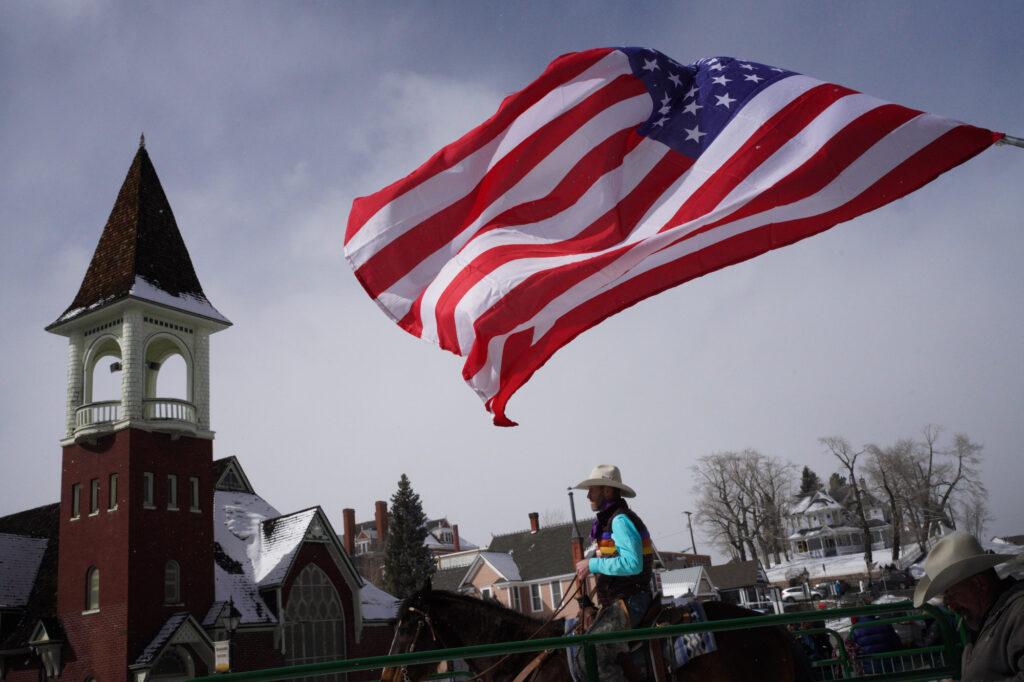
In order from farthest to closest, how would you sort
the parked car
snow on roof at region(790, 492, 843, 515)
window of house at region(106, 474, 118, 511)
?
snow on roof at region(790, 492, 843, 515) → the parked car → window of house at region(106, 474, 118, 511)

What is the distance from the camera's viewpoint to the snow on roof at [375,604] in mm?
38906

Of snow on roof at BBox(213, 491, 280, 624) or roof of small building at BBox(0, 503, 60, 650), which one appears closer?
roof of small building at BBox(0, 503, 60, 650)

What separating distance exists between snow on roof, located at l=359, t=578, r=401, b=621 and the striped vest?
32.7 metres

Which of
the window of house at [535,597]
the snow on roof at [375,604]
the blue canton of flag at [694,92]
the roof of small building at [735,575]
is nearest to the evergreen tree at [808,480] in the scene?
the roof of small building at [735,575]

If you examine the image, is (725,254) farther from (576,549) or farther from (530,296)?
(576,549)

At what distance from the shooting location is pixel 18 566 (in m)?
35.1

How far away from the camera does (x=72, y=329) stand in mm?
35312

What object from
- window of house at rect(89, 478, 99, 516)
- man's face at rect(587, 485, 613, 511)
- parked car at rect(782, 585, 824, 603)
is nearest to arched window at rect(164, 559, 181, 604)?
window of house at rect(89, 478, 99, 516)

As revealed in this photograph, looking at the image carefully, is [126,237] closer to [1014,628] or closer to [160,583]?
[160,583]

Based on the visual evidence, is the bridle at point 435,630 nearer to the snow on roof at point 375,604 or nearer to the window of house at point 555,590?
the snow on roof at point 375,604

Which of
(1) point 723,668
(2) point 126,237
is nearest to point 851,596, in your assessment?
(2) point 126,237

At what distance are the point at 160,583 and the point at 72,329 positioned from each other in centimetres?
1132

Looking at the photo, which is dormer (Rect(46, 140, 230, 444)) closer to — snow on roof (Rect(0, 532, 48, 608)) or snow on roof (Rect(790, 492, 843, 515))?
snow on roof (Rect(0, 532, 48, 608))

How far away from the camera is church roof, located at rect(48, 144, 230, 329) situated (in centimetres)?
3462
